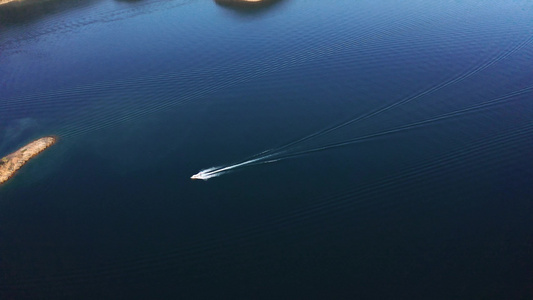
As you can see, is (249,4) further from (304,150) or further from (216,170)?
(216,170)

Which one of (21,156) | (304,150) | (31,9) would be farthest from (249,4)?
(21,156)

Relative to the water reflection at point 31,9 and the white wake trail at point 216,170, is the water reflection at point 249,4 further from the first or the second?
the white wake trail at point 216,170

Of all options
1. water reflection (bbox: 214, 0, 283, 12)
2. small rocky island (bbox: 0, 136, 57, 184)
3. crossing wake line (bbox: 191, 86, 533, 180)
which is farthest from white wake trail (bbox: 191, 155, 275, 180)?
water reflection (bbox: 214, 0, 283, 12)

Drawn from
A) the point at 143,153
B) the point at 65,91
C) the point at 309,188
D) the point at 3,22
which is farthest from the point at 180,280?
the point at 3,22

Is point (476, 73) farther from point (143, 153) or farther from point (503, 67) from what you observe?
point (143, 153)

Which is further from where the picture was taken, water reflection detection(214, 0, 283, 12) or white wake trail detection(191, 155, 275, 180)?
water reflection detection(214, 0, 283, 12)

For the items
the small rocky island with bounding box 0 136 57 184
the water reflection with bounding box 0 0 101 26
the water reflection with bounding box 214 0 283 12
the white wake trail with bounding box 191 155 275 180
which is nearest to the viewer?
the white wake trail with bounding box 191 155 275 180

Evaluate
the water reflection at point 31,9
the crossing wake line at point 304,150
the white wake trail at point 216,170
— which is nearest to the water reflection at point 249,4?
the water reflection at point 31,9

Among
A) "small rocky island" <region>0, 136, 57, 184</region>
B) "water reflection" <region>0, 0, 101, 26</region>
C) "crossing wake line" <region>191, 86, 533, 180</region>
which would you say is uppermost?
"water reflection" <region>0, 0, 101, 26</region>

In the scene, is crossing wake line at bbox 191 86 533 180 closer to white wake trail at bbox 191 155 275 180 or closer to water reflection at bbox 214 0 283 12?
white wake trail at bbox 191 155 275 180
